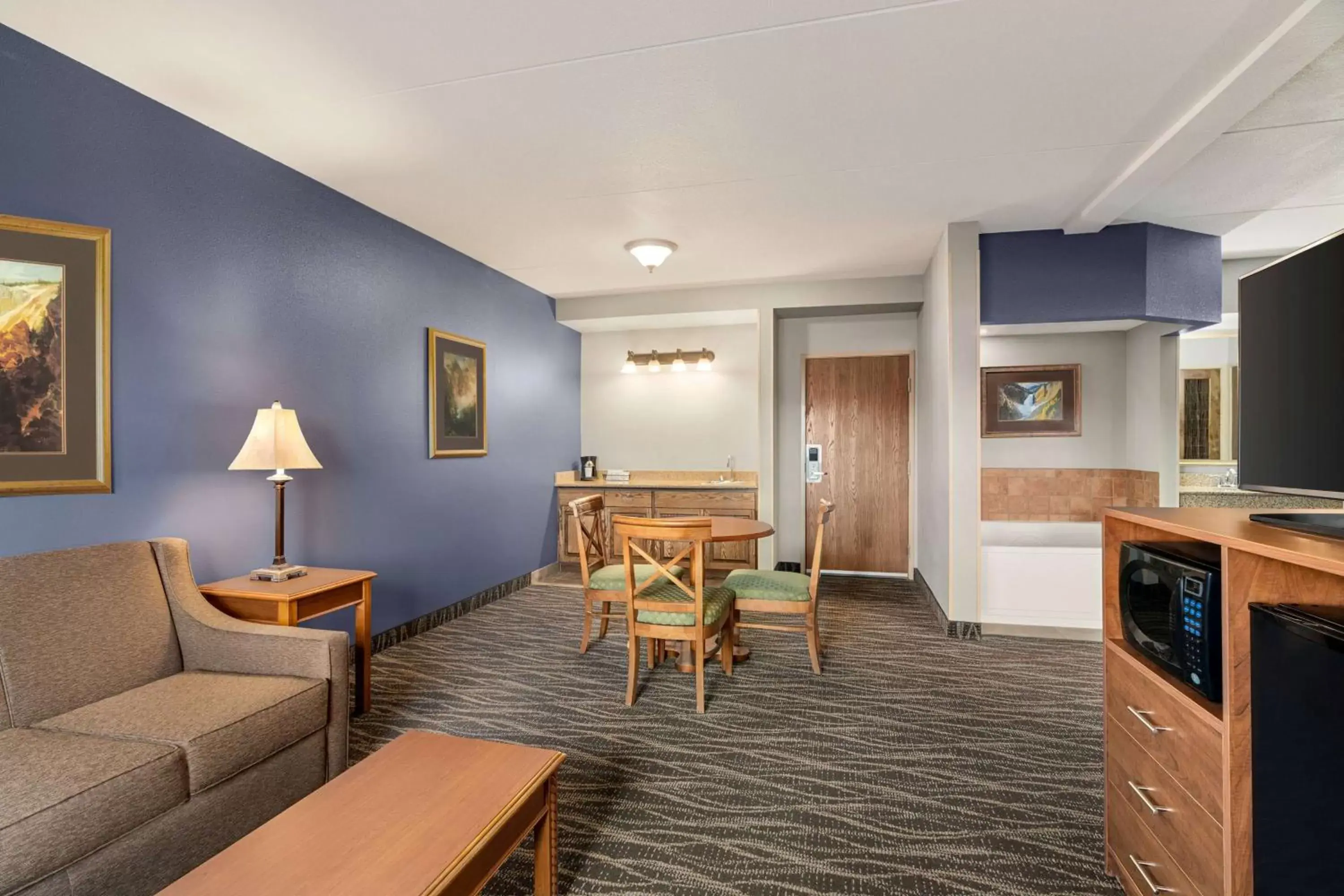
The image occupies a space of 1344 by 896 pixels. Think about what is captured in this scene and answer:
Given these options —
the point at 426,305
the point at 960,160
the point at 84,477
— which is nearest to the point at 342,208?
the point at 426,305

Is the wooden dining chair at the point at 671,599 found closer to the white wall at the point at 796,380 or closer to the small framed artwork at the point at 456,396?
the small framed artwork at the point at 456,396

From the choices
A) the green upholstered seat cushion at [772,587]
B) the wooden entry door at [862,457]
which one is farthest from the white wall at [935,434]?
the green upholstered seat cushion at [772,587]

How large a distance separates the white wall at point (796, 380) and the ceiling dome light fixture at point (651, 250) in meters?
1.94

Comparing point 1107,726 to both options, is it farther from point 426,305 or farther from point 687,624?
point 426,305

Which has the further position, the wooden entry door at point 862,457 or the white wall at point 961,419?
the wooden entry door at point 862,457

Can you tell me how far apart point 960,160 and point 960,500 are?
6.77 ft

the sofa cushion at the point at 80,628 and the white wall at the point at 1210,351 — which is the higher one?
the white wall at the point at 1210,351

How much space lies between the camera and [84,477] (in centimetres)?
243

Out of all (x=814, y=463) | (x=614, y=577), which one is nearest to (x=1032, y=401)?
(x=814, y=463)

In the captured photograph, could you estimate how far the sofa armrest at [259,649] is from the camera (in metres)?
2.26

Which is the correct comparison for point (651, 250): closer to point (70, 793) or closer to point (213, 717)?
point (213, 717)

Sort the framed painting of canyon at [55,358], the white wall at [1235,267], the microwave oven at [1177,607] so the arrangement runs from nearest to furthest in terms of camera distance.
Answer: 1. the microwave oven at [1177,607]
2. the framed painting of canyon at [55,358]
3. the white wall at [1235,267]

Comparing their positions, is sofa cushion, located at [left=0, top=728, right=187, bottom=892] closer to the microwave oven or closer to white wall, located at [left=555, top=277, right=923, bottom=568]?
the microwave oven

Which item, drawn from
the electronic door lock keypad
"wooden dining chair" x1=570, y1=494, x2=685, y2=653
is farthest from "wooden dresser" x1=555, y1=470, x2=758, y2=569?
"wooden dining chair" x1=570, y1=494, x2=685, y2=653
